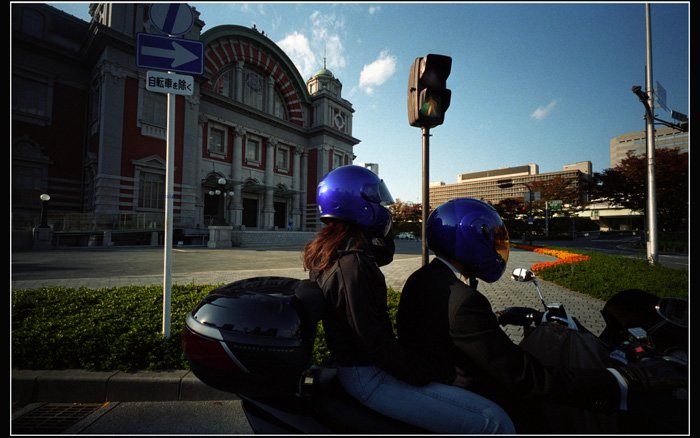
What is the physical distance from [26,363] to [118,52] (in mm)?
23636

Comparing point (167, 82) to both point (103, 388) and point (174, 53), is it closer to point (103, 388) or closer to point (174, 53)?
point (174, 53)

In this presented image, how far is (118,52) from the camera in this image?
63.9 ft

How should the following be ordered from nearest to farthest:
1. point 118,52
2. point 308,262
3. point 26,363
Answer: point 308,262
point 26,363
point 118,52

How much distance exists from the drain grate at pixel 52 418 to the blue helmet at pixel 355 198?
228 centimetres

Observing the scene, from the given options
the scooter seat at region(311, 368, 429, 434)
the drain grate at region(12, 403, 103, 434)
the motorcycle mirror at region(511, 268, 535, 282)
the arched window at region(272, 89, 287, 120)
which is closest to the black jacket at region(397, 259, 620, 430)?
the scooter seat at region(311, 368, 429, 434)

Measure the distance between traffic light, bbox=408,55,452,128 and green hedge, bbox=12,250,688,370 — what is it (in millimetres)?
2221

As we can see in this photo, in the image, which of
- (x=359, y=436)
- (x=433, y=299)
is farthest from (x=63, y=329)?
(x=433, y=299)

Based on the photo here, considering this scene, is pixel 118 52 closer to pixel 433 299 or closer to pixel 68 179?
pixel 68 179

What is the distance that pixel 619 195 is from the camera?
18984 millimetres

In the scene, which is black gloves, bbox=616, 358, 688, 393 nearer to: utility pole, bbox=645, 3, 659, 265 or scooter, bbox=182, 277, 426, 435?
scooter, bbox=182, 277, 426, 435

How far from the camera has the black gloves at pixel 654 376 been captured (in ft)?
3.53

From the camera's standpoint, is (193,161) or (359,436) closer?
(359,436)

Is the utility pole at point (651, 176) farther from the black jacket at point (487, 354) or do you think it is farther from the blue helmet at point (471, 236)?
the black jacket at point (487, 354)

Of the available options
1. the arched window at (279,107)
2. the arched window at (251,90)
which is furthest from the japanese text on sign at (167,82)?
the arched window at (279,107)
